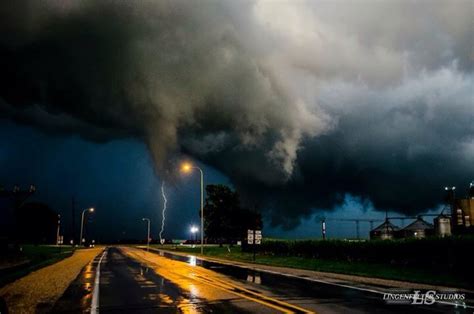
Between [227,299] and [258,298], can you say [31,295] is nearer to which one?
[227,299]

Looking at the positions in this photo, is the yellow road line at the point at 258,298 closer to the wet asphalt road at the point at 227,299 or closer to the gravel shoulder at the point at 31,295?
the wet asphalt road at the point at 227,299

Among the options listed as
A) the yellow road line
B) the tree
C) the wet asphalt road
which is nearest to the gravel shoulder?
the wet asphalt road

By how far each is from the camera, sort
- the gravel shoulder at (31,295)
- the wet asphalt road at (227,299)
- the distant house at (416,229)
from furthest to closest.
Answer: the distant house at (416,229), the gravel shoulder at (31,295), the wet asphalt road at (227,299)

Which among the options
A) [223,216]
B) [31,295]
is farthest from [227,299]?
[223,216]

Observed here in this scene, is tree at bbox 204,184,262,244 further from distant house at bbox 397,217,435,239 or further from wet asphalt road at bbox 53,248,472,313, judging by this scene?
wet asphalt road at bbox 53,248,472,313

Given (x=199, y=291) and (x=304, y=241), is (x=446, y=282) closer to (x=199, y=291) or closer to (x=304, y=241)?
(x=199, y=291)

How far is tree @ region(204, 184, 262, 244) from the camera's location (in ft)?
280

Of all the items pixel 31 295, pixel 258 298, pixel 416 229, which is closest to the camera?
pixel 258 298

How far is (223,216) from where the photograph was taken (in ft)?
282

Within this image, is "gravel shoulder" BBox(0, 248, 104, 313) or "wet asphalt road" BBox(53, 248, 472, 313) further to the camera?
"gravel shoulder" BBox(0, 248, 104, 313)

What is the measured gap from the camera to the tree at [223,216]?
280ft

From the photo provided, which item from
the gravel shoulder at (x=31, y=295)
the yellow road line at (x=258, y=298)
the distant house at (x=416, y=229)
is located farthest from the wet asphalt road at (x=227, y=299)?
the distant house at (x=416, y=229)

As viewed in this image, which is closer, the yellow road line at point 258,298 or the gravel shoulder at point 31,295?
the yellow road line at point 258,298

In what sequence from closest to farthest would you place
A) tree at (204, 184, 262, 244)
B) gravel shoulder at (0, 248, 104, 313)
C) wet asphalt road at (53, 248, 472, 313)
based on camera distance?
wet asphalt road at (53, 248, 472, 313)
gravel shoulder at (0, 248, 104, 313)
tree at (204, 184, 262, 244)
